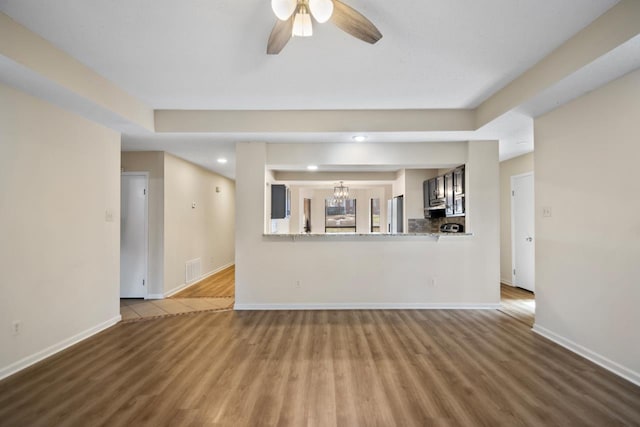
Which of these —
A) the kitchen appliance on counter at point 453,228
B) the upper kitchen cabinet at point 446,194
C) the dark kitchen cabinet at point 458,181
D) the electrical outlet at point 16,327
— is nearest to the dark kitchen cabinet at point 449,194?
the upper kitchen cabinet at point 446,194

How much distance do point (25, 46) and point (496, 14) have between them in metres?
3.40

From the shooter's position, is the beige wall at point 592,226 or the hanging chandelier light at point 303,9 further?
the beige wall at point 592,226

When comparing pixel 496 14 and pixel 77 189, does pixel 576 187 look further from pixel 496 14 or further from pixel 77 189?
pixel 77 189

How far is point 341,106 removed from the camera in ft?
12.1

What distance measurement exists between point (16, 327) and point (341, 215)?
825 centimetres

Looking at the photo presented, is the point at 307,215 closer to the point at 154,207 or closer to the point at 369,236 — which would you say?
the point at 154,207

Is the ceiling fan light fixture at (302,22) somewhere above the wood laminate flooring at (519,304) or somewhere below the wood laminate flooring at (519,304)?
above

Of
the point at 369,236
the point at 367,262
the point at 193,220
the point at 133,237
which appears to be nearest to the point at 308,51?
the point at 369,236

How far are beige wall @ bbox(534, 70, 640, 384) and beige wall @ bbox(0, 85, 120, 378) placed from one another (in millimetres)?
5016

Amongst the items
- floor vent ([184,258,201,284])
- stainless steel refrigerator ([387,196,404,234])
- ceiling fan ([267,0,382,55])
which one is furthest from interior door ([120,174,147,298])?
stainless steel refrigerator ([387,196,404,234])

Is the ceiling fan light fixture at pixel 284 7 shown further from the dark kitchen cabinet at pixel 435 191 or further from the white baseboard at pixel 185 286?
the white baseboard at pixel 185 286

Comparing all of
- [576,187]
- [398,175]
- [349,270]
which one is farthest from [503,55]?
[398,175]

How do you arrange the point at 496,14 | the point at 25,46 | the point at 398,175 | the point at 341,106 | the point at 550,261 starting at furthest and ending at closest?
1. the point at 398,175
2. the point at 341,106
3. the point at 550,261
4. the point at 25,46
5. the point at 496,14

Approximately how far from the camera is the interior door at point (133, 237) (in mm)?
4832
